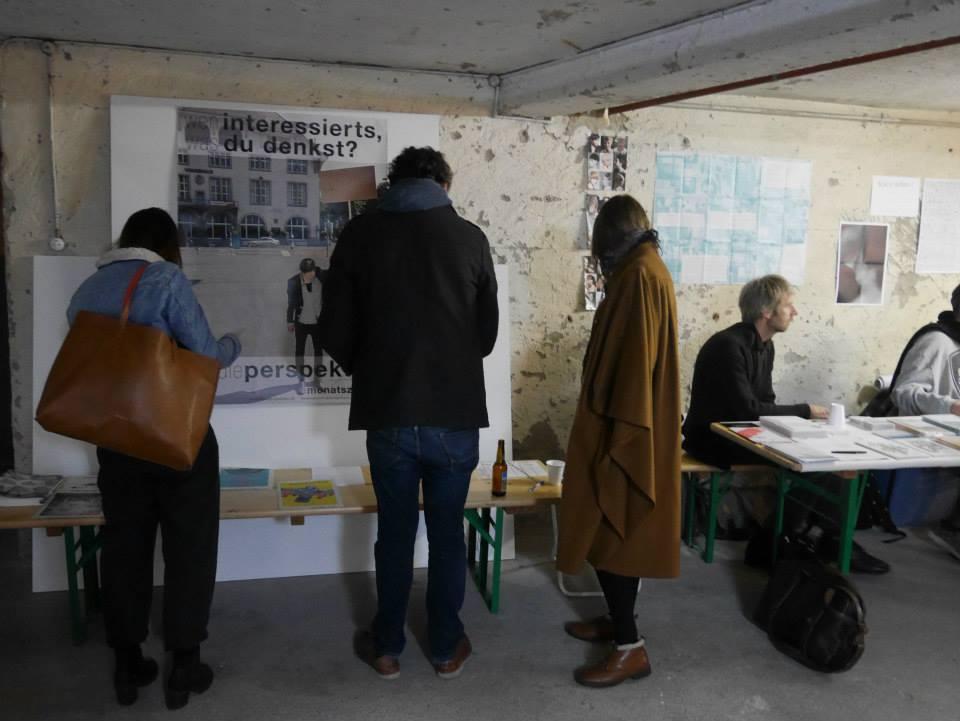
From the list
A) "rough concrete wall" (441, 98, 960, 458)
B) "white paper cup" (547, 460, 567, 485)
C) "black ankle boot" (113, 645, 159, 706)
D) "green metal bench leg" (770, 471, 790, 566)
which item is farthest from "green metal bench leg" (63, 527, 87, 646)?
"green metal bench leg" (770, 471, 790, 566)

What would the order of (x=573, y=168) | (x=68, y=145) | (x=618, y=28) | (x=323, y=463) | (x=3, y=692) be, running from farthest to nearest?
(x=573, y=168) < (x=323, y=463) < (x=68, y=145) < (x=618, y=28) < (x=3, y=692)

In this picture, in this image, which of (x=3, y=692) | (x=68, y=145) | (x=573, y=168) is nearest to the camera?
A: (x=3, y=692)

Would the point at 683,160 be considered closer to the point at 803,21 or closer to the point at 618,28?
the point at 618,28

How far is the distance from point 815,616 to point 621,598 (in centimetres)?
76

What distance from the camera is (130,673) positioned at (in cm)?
250

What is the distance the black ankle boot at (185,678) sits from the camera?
2.45 metres

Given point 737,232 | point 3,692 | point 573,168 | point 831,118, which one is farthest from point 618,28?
point 3,692

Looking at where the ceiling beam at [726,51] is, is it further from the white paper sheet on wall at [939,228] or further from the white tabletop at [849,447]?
the white paper sheet on wall at [939,228]

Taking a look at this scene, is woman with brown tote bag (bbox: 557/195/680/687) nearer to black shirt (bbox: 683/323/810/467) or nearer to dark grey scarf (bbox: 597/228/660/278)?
dark grey scarf (bbox: 597/228/660/278)

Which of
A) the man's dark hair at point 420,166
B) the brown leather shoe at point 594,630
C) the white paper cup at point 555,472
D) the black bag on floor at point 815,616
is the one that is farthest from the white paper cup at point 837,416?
the man's dark hair at point 420,166

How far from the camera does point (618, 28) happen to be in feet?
8.80

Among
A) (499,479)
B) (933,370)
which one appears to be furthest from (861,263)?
(499,479)

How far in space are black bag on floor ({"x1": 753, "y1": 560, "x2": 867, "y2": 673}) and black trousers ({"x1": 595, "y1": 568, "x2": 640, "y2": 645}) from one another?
669 mm

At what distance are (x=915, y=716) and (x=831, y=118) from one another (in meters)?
2.89
